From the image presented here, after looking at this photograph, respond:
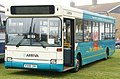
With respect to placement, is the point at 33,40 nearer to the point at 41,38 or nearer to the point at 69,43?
the point at 41,38

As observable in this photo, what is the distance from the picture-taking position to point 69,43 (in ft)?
46.3

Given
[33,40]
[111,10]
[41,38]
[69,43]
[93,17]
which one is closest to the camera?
[41,38]

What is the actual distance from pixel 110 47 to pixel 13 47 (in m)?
9.46

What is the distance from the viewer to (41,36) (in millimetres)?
12852

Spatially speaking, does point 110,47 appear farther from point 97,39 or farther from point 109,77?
point 109,77

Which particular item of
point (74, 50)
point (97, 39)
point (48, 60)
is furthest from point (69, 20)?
point (97, 39)

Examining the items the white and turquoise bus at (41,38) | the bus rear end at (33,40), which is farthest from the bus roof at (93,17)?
the bus rear end at (33,40)

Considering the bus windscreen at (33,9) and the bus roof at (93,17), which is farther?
the bus roof at (93,17)

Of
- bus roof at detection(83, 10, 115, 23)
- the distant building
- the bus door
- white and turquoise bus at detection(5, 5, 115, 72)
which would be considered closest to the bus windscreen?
white and turquoise bus at detection(5, 5, 115, 72)

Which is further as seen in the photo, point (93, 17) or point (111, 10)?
point (111, 10)

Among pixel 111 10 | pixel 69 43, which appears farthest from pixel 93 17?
pixel 111 10

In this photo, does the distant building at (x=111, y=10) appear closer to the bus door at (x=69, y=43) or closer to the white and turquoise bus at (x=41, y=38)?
the bus door at (x=69, y=43)

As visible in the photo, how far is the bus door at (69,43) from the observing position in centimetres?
1394

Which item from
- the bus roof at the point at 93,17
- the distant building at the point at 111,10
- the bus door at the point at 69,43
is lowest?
the bus door at the point at 69,43
